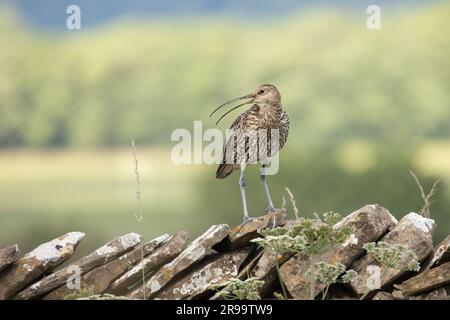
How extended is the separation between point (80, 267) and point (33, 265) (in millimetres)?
426

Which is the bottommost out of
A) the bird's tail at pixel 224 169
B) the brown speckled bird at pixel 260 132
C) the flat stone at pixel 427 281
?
the flat stone at pixel 427 281

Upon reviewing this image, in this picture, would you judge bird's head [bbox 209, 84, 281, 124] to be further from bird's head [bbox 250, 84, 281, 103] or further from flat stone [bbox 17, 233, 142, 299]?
flat stone [bbox 17, 233, 142, 299]

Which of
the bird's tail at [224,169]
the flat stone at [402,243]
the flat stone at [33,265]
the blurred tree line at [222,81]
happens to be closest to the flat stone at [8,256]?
the flat stone at [33,265]

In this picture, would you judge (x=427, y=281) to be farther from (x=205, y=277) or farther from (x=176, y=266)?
(x=176, y=266)

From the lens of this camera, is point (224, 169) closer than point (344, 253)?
No

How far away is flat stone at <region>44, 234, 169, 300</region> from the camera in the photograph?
23.7ft

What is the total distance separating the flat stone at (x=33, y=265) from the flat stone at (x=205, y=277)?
3.21 feet

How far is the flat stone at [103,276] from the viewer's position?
7223 millimetres

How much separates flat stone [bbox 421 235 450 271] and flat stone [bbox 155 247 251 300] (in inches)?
63.6

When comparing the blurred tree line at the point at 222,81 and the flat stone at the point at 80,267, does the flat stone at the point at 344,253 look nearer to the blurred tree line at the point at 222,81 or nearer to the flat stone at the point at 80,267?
the flat stone at the point at 80,267

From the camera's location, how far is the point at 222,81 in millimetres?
34875

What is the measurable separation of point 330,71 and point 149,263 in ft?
90.7

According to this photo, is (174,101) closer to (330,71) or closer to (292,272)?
(330,71)

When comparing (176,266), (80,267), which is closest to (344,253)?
(176,266)
